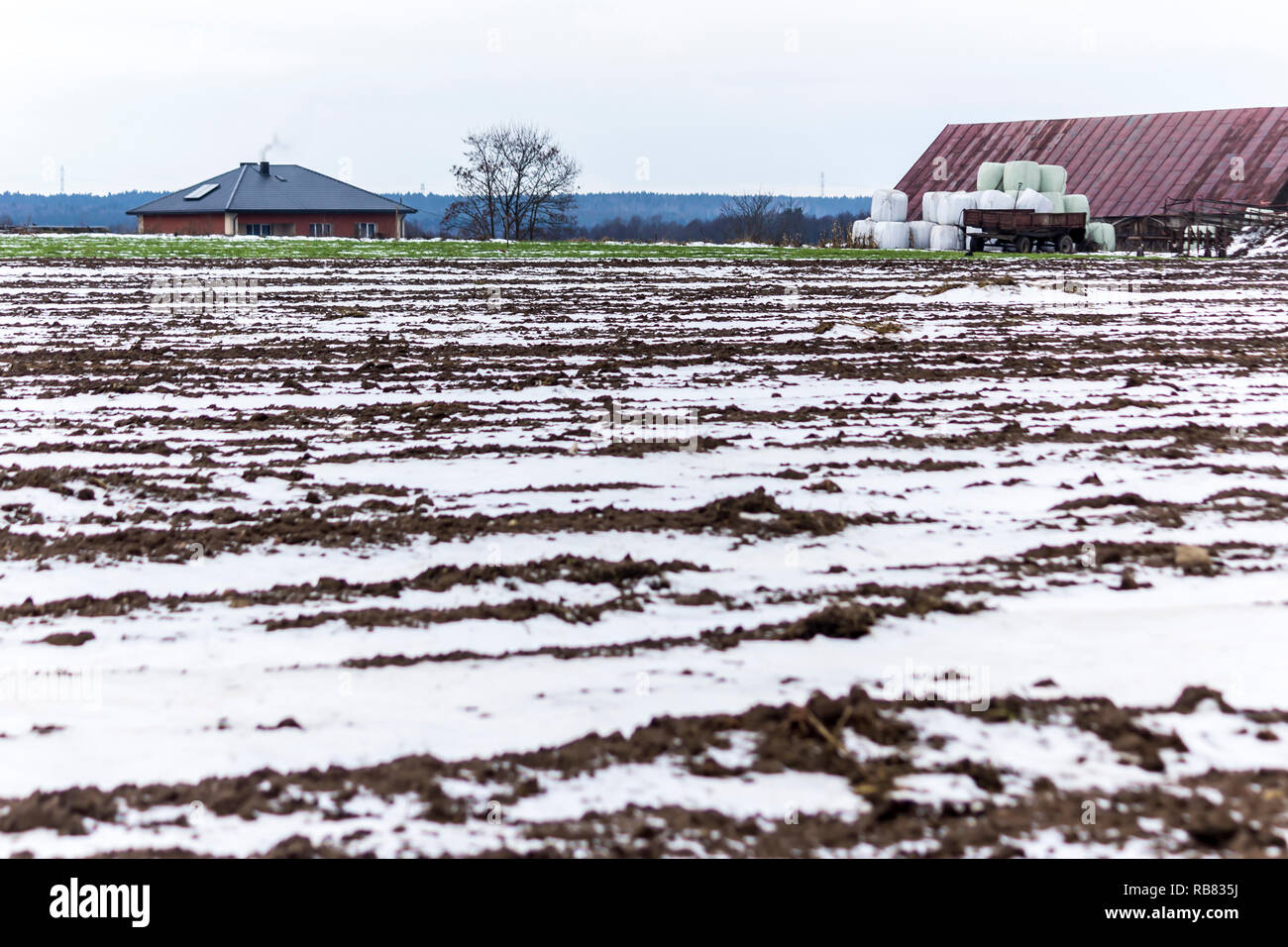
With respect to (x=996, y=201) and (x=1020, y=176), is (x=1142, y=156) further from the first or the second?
(x=996, y=201)

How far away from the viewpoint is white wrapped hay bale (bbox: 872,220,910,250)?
144 ft

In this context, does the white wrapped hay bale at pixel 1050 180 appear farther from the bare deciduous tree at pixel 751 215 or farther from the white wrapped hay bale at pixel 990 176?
the bare deciduous tree at pixel 751 215

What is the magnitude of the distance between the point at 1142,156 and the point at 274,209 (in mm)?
52133

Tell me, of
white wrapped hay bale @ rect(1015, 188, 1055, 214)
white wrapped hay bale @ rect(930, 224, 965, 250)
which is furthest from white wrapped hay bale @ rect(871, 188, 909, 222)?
white wrapped hay bale @ rect(1015, 188, 1055, 214)

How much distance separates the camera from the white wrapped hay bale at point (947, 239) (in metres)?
41.6

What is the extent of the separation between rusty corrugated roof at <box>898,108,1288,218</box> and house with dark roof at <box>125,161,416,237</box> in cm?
3867

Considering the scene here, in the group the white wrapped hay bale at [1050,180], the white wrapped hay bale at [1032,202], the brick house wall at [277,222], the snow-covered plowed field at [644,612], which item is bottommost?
the snow-covered plowed field at [644,612]

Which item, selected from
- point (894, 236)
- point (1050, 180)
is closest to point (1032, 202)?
point (1050, 180)

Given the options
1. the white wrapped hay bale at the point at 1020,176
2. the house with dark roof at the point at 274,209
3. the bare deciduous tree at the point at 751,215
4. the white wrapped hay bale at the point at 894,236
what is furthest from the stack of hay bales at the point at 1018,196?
the house with dark roof at the point at 274,209

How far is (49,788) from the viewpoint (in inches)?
149

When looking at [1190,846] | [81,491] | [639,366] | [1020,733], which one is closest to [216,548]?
[81,491]

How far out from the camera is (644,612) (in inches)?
210

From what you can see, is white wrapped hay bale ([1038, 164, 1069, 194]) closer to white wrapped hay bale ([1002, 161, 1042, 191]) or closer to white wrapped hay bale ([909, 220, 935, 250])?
white wrapped hay bale ([1002, 161, 1042, 191])

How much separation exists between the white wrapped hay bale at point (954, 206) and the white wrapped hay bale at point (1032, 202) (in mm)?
1811
